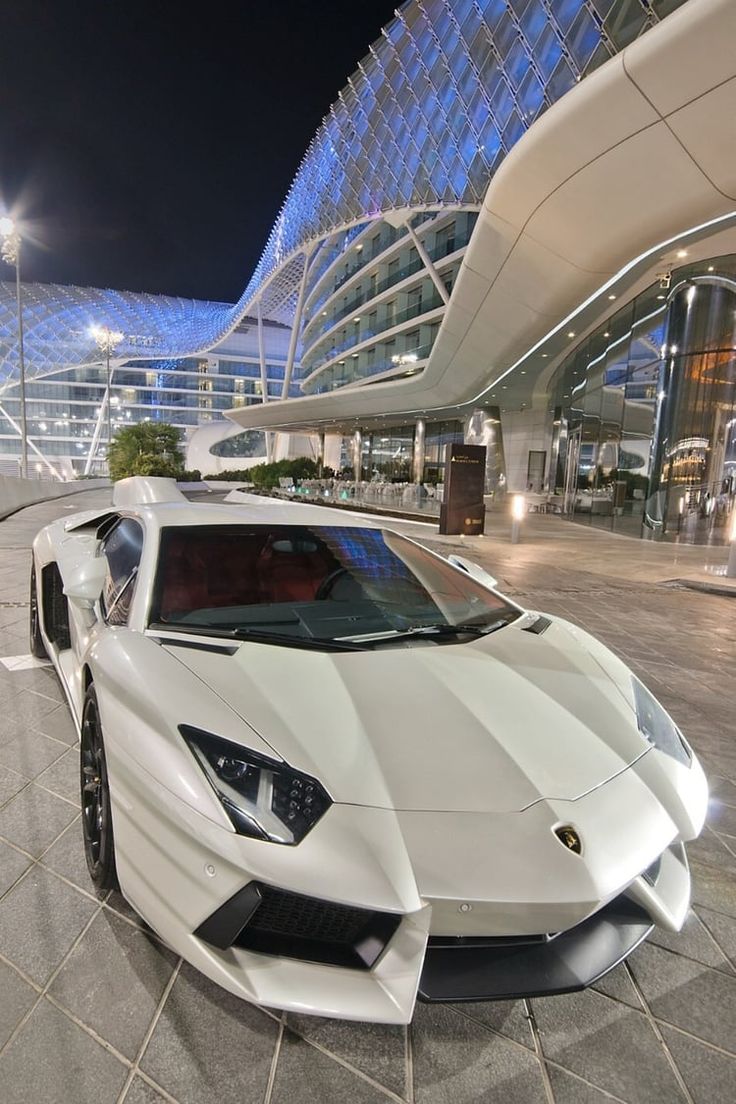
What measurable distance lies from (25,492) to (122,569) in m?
23.5

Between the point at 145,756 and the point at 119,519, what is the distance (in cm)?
220

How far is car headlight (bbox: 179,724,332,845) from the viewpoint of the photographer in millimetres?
1324

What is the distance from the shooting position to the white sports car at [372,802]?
126cm

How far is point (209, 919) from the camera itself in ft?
4.30

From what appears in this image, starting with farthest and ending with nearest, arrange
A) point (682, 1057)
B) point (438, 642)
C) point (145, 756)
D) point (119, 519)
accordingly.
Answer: point (119, 519)
point (438, 642)
point (145, 756)
point (682, 1057)

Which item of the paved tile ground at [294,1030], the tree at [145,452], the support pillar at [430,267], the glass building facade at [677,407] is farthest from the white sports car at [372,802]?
the tree at [145,452]

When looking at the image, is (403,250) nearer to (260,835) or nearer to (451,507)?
(451,507)

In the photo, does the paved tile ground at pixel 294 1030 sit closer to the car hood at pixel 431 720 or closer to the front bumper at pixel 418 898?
the front bumper at pixel 418 898

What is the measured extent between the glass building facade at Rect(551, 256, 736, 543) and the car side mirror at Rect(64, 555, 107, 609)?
1559cm

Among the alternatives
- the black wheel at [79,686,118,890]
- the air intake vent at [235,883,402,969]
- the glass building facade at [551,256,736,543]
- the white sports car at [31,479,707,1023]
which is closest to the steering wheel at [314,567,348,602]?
the white sports car at [31,479,707,1023]

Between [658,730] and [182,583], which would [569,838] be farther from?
[182,583]

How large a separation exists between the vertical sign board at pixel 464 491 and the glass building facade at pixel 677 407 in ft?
15.7

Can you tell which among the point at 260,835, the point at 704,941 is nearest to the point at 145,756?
the point at 260,835

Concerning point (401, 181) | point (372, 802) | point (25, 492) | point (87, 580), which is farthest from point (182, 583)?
point (401, 181)
